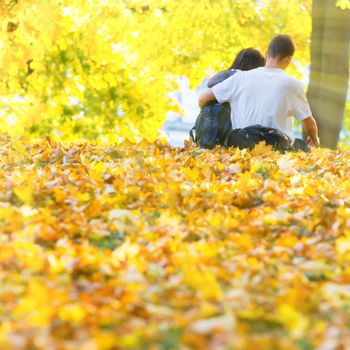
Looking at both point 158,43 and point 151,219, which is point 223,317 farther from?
point 158,43

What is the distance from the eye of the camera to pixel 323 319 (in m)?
2.02

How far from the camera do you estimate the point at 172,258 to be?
8.09 ft

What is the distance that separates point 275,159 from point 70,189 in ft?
6.52

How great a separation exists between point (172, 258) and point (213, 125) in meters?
4.39

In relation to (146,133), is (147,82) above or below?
above

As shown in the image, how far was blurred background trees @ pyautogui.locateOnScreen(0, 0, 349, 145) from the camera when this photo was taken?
12.1 meters

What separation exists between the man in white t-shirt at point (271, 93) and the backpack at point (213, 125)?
0.65ft

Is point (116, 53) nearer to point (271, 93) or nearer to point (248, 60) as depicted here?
point (248, 60)

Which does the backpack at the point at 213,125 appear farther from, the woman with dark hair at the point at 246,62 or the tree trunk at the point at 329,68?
the tree trunk at the point at 329,68

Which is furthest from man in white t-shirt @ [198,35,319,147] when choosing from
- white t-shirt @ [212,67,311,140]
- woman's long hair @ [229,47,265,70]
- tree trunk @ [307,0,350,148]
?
tree trunk @ [307,0,350,148]

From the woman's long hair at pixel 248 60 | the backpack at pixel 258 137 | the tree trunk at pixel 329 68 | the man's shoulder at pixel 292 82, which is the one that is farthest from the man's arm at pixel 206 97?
the tree trunk at pixel 329 68

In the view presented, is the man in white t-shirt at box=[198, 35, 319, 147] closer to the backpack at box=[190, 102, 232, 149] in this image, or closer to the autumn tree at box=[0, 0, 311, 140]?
the backpack at box=[190, 102, 232, 149]

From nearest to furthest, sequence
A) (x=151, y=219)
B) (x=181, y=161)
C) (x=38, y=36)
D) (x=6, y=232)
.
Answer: (x=6, y=232)
(x=151, y=219)
(x=181, y=161)
(x=38, y=36)

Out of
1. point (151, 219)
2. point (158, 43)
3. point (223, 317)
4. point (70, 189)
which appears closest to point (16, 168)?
point (70, 189)
